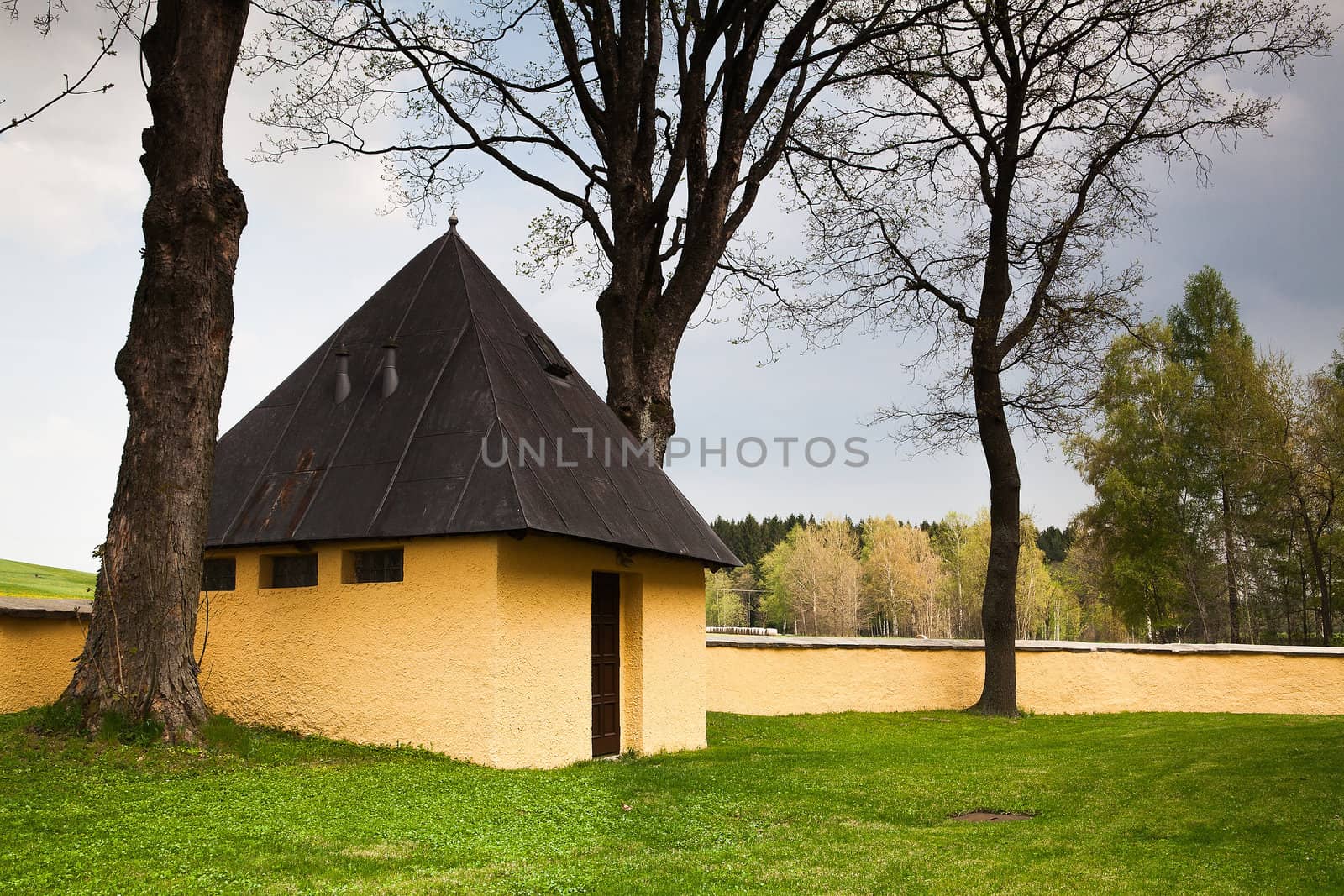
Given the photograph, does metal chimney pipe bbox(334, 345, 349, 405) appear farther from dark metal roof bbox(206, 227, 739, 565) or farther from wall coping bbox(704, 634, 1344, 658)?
wall coping bbox(704, 634, 1344, 658)

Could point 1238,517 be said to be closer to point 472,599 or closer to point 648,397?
point 648,397

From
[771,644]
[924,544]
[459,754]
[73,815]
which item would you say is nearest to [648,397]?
[771,644]

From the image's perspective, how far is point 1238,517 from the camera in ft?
110

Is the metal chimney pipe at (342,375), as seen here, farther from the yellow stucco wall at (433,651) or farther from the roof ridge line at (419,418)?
the yellow stucco wall at (433,651)

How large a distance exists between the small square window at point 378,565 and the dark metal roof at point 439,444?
471 millimetres

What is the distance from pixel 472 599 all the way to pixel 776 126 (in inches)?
492

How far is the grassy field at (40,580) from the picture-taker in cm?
2332

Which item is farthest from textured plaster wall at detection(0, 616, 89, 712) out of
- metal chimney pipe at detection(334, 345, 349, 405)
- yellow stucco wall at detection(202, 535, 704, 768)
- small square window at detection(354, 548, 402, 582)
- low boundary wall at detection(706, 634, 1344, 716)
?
low boundary wall at detection(706, 634, 1344, 716)

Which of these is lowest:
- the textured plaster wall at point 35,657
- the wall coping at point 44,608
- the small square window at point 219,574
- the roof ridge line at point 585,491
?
the textured plaster wall at point 35,657

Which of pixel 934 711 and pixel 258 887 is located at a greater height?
pixel 258 887

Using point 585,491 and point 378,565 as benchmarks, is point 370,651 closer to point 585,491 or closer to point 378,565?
point 378,565

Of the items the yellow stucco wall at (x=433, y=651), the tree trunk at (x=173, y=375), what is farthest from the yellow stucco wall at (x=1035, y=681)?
the tree trunk at (x=173, y=375)

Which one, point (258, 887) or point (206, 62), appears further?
point (206, 62)

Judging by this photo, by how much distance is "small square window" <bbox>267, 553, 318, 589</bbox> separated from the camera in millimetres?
10773
